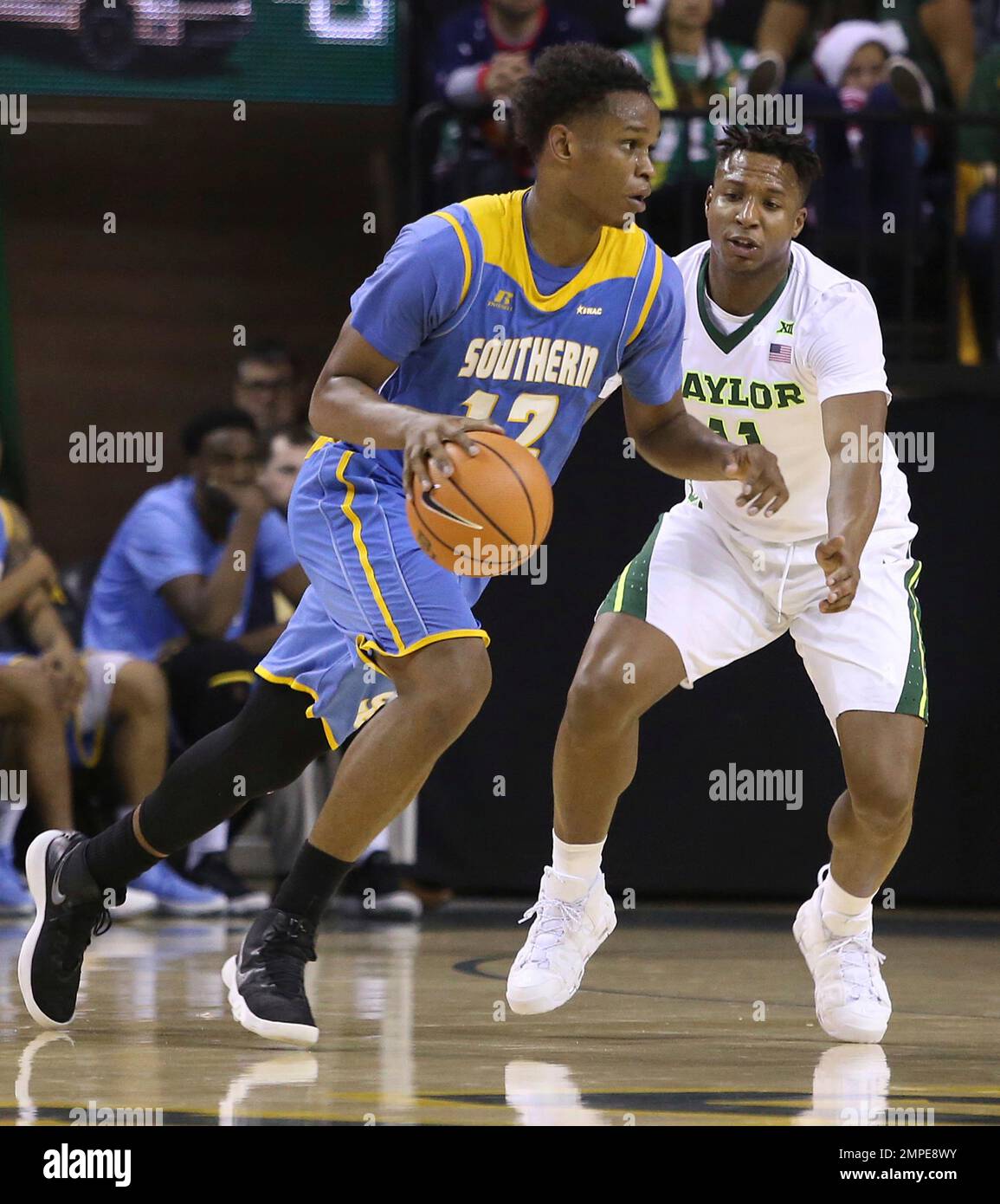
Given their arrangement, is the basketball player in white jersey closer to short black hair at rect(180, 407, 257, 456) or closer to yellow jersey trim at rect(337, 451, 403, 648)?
yellow jersey trim at rect(337, 451, 403, 648)

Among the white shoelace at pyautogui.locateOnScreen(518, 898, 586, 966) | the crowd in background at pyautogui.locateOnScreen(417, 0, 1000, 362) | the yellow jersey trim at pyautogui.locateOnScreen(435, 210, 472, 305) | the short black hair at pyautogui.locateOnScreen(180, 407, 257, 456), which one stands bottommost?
the white shoelace at pyautogui.locateOnScreen(518, 898, 586, 966)

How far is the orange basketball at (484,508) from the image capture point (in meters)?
3.30

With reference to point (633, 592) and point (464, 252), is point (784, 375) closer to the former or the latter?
point (633, 592)

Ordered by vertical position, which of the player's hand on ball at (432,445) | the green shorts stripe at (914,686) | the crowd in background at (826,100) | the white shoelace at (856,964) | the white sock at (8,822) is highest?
the crowd in background at (826,100)

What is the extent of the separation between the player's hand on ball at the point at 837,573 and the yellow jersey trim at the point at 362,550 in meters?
0.84

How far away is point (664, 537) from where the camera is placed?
445cm

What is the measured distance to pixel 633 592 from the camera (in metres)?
4.31

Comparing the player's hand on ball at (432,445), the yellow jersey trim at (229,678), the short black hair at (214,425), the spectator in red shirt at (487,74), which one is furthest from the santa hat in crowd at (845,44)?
the player's hand on ball at (432,445)

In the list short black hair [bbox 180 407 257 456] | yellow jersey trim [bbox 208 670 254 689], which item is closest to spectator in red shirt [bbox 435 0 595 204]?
short black hair [bbox 180 407 257 456]

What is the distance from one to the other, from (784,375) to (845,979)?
53.3 inches

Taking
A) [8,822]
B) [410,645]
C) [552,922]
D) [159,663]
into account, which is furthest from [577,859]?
[8,822]

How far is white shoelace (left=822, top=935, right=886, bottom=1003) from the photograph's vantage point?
13.4ft

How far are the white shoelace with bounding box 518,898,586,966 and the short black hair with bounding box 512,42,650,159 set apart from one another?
5.42ft

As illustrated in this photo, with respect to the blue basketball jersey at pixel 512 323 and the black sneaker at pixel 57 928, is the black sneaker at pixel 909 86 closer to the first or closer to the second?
the blue basketball jersey at pixel 512 323
